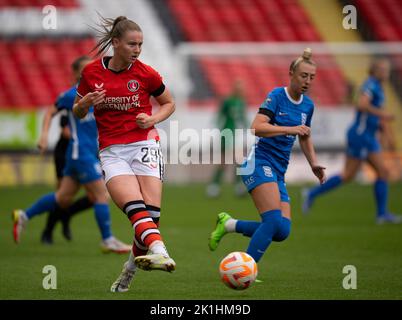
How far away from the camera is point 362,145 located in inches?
521

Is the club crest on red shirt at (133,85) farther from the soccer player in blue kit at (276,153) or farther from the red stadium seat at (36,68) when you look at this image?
the red stadium seat at (36,68)

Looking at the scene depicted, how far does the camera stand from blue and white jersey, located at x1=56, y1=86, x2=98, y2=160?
1029 cm

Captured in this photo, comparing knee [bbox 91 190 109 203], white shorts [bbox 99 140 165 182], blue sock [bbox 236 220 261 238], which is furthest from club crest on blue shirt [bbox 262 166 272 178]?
knee [bbox 91 190 109 203]

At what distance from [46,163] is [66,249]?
34.1 feet

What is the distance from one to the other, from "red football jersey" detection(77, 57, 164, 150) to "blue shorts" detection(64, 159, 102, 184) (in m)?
3.22

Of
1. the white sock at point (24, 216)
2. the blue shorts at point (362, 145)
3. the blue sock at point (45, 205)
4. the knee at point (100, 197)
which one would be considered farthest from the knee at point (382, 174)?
the white sock at point (24, 216)

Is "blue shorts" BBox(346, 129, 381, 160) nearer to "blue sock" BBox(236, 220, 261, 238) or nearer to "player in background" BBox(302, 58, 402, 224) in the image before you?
"player in background" BBox(302, 58, 402, 224)

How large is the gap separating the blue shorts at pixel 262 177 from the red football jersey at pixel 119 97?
3.68 feet

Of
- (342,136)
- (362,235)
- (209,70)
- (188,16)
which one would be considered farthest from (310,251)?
(188,16)

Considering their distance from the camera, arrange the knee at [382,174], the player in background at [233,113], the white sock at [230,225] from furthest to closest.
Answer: the player in background at [233,113]
the knee at [382,174]
the white sock at [230,225]

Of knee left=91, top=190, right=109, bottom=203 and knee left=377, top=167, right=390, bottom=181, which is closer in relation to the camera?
knee left=91, top=190, right=109, bottom=203

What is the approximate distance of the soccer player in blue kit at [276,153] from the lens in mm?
7660

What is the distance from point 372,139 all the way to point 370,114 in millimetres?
398

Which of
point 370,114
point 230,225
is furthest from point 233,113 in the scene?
point 230,225
